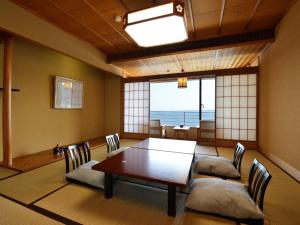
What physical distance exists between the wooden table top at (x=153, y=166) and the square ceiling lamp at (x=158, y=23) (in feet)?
5.36

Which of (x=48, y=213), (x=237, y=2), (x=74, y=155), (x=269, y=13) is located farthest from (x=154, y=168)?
(x=269, y=13)

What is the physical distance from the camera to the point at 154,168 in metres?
1.79

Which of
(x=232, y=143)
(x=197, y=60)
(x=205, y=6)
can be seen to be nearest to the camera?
(x=205, y=6)

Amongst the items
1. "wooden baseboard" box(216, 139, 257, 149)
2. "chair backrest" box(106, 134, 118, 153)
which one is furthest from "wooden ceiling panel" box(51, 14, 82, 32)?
"wooden baseboard" box(216, 139, 257, 149)

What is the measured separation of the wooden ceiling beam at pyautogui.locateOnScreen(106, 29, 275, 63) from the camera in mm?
3180

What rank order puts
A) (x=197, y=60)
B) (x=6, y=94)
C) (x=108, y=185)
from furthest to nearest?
(x=197, y=60), (x=6, y=94), (x=108, y=185)

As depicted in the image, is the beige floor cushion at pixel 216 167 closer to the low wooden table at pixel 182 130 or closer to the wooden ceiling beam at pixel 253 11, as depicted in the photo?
the wooden ceiling beam at pixel 253 11

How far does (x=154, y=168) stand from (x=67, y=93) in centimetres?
370

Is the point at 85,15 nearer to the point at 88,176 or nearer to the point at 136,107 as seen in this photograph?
the point at 88,176

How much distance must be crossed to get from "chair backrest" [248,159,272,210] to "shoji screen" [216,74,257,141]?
3200mm

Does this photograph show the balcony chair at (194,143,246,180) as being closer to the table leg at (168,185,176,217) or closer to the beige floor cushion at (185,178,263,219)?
the beige floor cushion at (185,178,263,219)

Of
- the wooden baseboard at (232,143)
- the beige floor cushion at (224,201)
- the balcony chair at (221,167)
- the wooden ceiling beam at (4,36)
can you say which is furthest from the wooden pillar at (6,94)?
the wooden baseboard at (232,143)

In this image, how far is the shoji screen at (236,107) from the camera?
447 cm

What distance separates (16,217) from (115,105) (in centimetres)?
472
